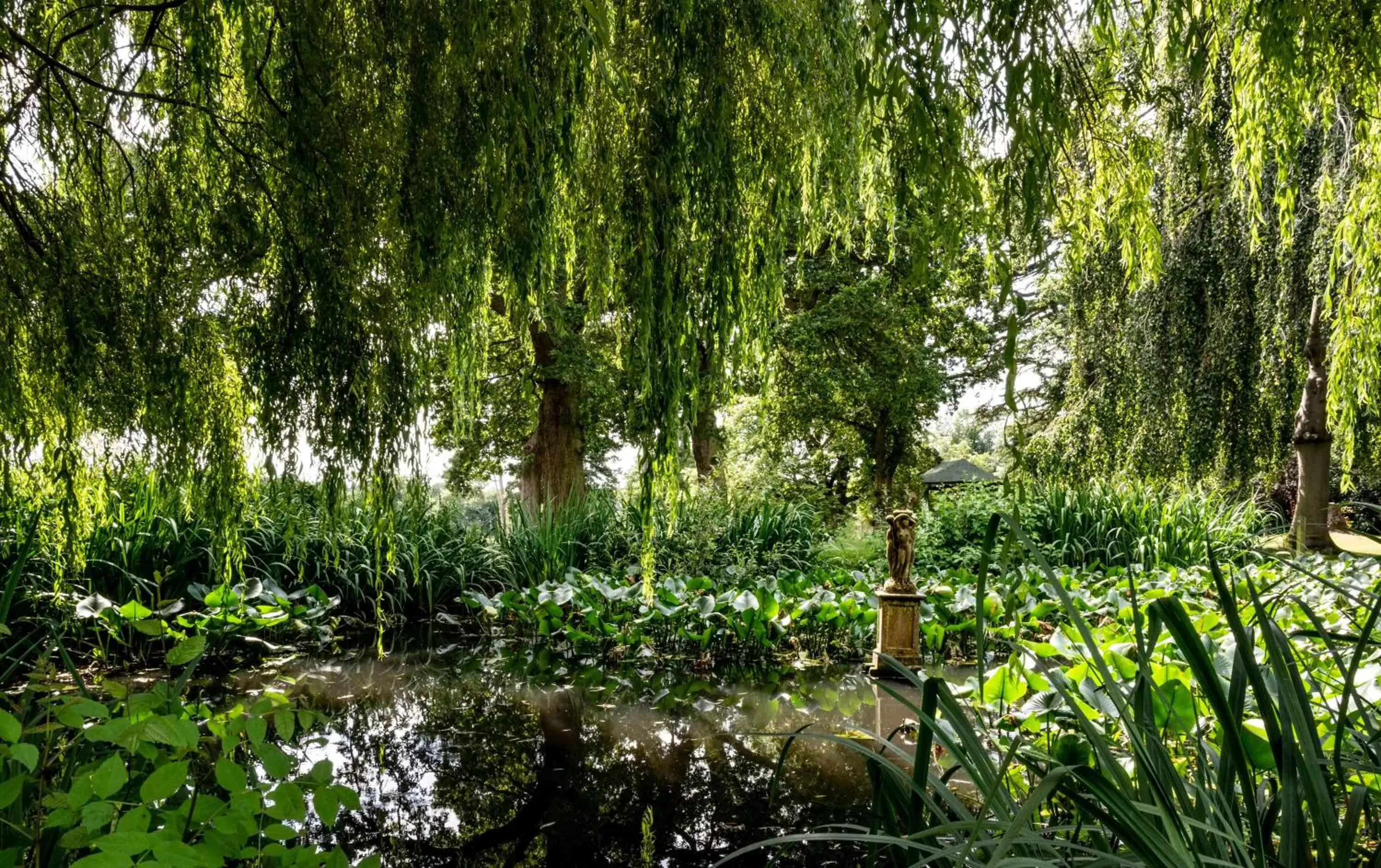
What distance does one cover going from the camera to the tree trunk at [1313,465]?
5.96 m

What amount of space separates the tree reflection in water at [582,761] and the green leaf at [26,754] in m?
1.16

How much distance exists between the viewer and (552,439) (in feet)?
34.3

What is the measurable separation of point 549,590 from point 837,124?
425 centimetres

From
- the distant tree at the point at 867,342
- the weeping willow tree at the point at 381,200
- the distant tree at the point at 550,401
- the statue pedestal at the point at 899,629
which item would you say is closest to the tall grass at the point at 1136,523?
the statue pedestal at the point at 899,629

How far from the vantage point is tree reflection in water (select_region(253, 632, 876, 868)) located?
93.8 inches

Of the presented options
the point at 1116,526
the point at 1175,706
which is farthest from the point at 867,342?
the point at 1175,706

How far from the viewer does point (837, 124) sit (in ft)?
6.06

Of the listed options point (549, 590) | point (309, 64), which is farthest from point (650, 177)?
point (549, 590)

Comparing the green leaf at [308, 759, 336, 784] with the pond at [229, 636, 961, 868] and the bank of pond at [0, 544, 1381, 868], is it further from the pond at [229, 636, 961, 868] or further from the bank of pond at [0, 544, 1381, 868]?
the pond at [229, 636, 961, 868]

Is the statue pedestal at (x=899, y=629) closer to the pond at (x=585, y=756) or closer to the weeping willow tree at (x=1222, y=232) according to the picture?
the pond at (x=585, y=756)

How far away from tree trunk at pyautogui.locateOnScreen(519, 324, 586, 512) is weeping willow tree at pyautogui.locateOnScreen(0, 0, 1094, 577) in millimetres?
7920

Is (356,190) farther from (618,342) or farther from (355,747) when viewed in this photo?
(355,747)

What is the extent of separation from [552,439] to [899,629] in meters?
6.64

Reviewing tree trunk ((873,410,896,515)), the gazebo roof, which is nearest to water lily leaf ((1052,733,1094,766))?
the gazebo roof
